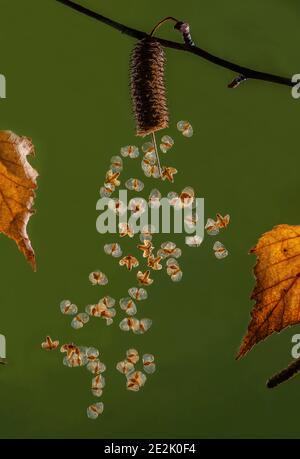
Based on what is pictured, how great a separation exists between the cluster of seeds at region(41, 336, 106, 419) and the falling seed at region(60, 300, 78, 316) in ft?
0.15

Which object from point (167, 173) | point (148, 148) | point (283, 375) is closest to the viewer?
point (283, 375)

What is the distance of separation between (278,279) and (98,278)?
46 cm

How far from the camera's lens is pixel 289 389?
0.87m

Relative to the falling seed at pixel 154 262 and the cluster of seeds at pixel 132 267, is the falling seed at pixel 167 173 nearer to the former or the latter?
the cluster of seeds at pixel 132 267

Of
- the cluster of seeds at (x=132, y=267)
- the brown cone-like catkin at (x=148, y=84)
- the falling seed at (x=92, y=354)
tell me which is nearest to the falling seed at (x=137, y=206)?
the cluster of seeds at (x=132, y=267)

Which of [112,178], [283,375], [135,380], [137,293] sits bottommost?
[283,375]

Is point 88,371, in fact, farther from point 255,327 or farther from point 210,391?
point 255,327

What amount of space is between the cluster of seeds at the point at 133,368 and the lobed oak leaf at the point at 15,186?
44cm

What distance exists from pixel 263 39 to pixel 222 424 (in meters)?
0.60

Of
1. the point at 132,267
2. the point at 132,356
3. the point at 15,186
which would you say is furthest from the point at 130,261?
A: the point at 15,186

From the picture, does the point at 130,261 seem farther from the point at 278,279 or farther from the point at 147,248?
the point at 278,279

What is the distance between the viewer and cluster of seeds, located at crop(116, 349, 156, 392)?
791mm

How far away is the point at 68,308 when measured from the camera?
0.82 m

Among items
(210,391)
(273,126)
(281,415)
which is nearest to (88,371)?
(210,391)
